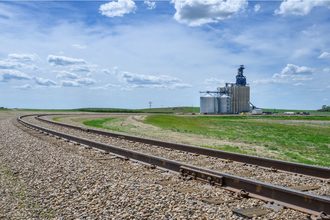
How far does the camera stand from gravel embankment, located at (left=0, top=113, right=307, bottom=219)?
6871 millimetres

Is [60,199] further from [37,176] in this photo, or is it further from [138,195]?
[37,176]

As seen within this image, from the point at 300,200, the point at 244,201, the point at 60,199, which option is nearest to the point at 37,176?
the point at 60,199

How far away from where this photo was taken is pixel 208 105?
415 feet

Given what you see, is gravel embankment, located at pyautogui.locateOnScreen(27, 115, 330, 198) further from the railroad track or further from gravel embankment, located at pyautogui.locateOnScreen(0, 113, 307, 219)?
gravel embankment, located at pyautogui.locateOnScreen(0, 113, 307, 219)

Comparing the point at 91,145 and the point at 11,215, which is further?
the point at 91,145

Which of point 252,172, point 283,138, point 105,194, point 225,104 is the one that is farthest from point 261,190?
point 225,104

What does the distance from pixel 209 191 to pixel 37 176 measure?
4548 mm

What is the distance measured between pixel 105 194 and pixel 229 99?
122811mm

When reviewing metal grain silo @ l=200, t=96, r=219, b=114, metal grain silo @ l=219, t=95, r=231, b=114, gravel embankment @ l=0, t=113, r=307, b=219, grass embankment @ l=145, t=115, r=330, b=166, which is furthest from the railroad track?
metal grain silo @ l=219, t=95, r=231, b=114

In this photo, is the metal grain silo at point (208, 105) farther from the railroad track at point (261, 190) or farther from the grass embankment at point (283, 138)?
the railroad track at point (261, 190)

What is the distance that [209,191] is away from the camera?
848cm

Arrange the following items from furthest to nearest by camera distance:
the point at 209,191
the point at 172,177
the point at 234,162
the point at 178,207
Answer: the point at 234,162 → the point at 172,177 → the point at 209,191 → the point at 178,207

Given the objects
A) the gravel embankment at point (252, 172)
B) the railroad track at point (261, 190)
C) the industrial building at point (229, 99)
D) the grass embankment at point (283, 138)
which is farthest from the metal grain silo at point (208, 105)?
the railroad track at point (261, 190)

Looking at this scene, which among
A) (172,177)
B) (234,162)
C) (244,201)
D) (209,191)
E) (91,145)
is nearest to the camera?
(244,201)
